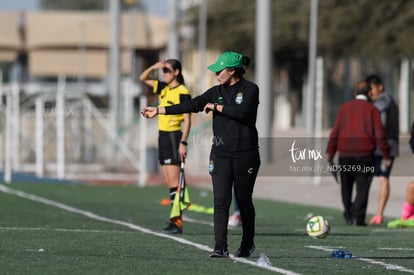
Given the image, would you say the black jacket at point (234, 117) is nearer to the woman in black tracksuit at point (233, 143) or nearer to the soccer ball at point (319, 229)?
the woman in black tracksuit at point (233, 143)

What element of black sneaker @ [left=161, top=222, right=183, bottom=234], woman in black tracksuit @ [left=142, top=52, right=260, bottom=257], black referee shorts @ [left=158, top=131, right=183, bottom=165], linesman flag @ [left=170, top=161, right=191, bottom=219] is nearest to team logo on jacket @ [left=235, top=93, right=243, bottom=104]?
woman in black tracksuit @ [left=142, top=52, right=260, bottom=257]

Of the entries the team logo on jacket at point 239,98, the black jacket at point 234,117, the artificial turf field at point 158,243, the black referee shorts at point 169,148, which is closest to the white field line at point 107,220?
the artificial turf field at point 158,243

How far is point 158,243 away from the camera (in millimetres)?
15141

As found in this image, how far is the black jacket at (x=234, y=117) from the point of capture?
1366cm

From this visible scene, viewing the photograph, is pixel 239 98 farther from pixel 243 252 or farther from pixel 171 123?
pixel 171 123

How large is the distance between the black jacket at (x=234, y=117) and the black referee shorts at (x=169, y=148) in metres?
3.83

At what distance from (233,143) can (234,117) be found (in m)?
0.29

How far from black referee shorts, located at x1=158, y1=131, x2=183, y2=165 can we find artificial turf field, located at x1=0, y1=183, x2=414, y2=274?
0.91 meters

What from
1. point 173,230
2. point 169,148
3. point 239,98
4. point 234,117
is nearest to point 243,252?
point 234,117

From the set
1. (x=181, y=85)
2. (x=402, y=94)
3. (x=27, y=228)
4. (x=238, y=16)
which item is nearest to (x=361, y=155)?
(x=181, y=85)

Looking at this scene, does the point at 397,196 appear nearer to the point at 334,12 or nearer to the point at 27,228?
the point at 27,228

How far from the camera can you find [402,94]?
148 ft

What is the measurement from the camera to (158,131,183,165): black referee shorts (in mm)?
17781

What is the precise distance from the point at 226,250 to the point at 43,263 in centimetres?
199
